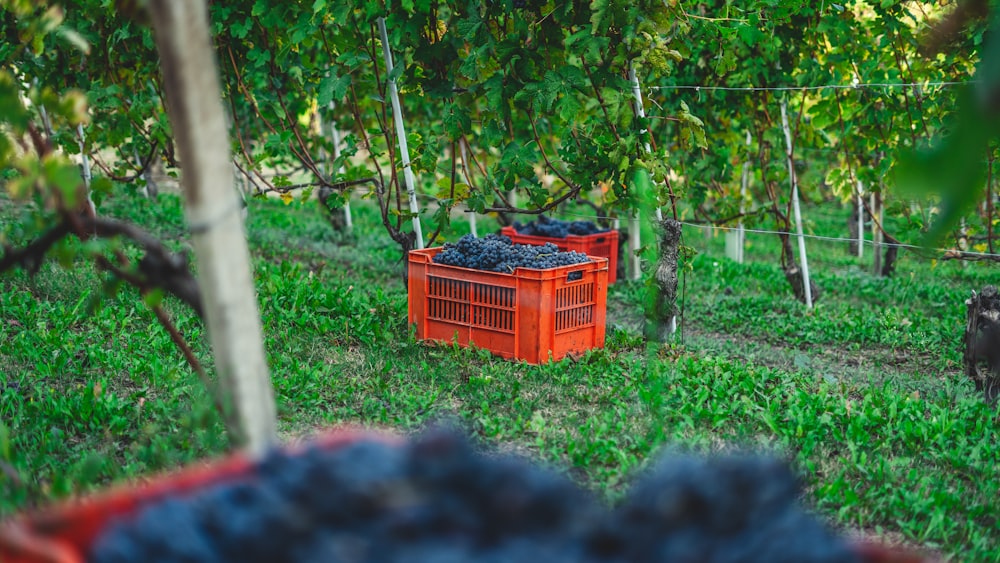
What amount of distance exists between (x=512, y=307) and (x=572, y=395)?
744mm

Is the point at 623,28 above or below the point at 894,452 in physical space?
above

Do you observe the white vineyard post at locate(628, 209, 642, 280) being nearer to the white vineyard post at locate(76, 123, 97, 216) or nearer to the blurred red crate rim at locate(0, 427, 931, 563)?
the white vineyard post at locate(76, 123, 97, 216)

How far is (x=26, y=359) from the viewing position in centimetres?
405

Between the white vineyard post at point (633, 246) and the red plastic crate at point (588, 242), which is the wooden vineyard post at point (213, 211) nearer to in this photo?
the red plastic crate at point (588, 242)

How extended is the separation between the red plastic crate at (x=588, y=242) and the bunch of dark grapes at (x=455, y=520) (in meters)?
4.92

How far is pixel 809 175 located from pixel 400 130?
5727 millimetres

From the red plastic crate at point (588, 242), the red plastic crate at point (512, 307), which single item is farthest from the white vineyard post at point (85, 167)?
the red plastic crate at point (588, 242)

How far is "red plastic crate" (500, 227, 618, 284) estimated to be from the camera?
6426mm

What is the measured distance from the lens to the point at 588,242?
22.5 ft

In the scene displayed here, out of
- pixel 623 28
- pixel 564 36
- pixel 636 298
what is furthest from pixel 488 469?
pixel 636 298

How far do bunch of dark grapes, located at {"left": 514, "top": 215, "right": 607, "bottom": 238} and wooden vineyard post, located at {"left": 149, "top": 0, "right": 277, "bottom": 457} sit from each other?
17.2 feet

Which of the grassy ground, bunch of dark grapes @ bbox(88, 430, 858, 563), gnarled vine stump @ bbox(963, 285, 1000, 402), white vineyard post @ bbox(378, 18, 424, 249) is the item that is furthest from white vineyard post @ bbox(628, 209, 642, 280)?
bunch of dark grapes @ bbox(88, 430, 858, 563)

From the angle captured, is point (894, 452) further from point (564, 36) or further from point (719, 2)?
point (719, 2)

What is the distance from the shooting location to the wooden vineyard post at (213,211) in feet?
5.21
